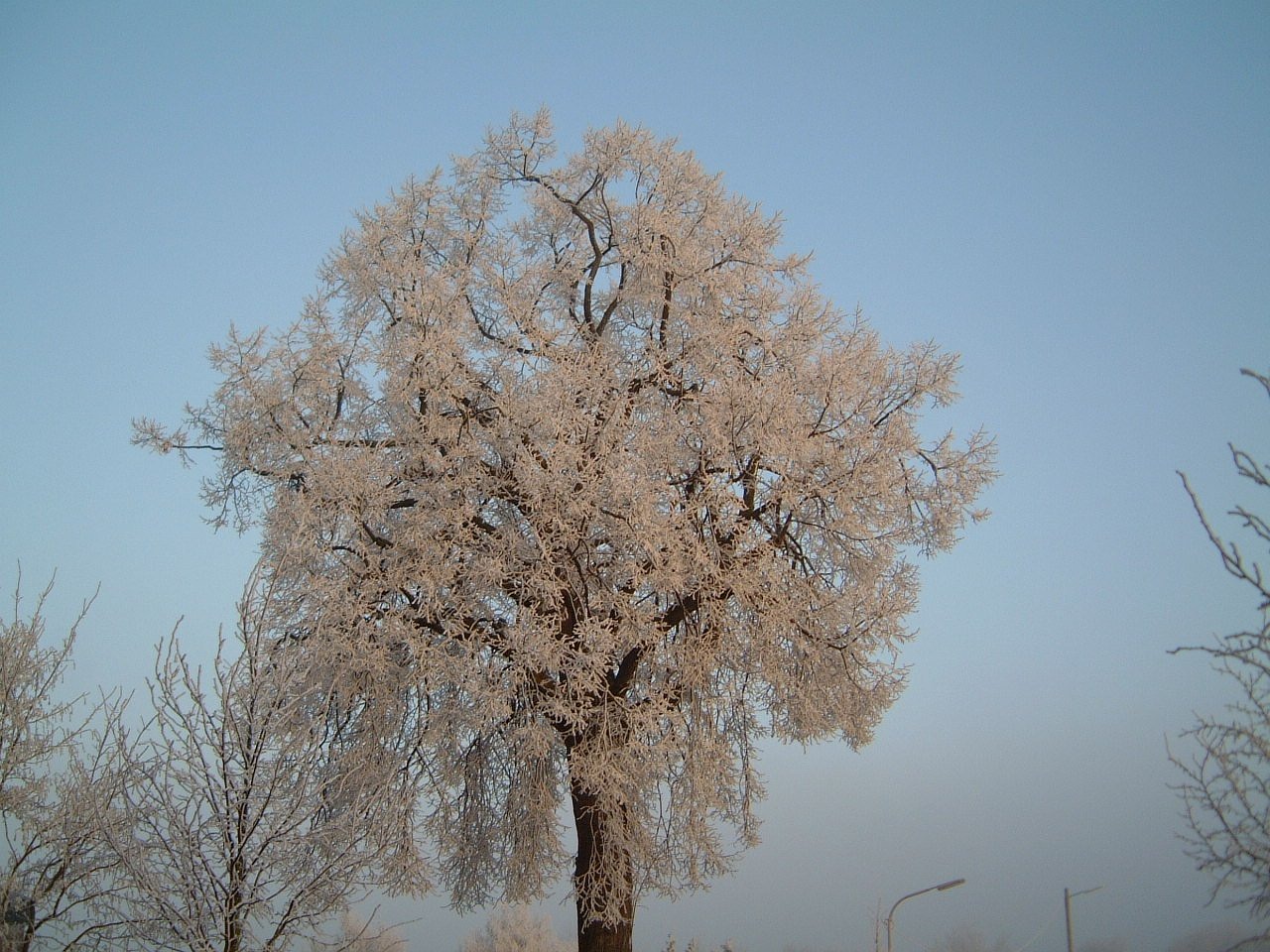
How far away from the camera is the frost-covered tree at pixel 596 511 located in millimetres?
11391

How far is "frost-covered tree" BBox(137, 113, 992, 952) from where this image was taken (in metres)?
11.4

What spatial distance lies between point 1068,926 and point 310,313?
47.8 ft

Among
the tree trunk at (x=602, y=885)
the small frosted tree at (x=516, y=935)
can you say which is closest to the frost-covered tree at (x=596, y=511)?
the tree trunk at (x=602, y=885)

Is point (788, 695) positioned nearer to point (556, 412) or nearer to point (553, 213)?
point (556, 412)

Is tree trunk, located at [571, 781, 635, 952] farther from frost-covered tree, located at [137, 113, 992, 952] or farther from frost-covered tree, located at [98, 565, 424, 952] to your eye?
frost-covered tree, located at [98, 565, 424, 952]

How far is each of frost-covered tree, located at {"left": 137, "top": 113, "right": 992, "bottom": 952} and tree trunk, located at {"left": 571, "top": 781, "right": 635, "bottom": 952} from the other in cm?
3

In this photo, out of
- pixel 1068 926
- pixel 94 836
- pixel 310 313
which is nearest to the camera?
pixel 94 836

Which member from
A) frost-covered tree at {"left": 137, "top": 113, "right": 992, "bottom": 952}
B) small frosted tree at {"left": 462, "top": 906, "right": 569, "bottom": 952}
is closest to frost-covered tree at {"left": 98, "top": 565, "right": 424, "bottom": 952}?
frost-covered tree at {"left": 137, "top": 113, "right": 992, "bottom": 952}

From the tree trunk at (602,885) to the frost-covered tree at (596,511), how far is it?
0.03m

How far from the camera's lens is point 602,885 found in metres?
11.7

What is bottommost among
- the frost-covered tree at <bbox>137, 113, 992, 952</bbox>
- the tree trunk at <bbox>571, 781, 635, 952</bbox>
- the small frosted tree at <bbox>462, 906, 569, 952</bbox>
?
the small frosted tree at <bbox>462, 906, 569, 952</bbox>

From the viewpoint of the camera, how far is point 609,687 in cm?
1193

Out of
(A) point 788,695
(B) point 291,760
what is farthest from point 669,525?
(B) point 291,760

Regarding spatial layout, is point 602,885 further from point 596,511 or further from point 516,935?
point 516,935
